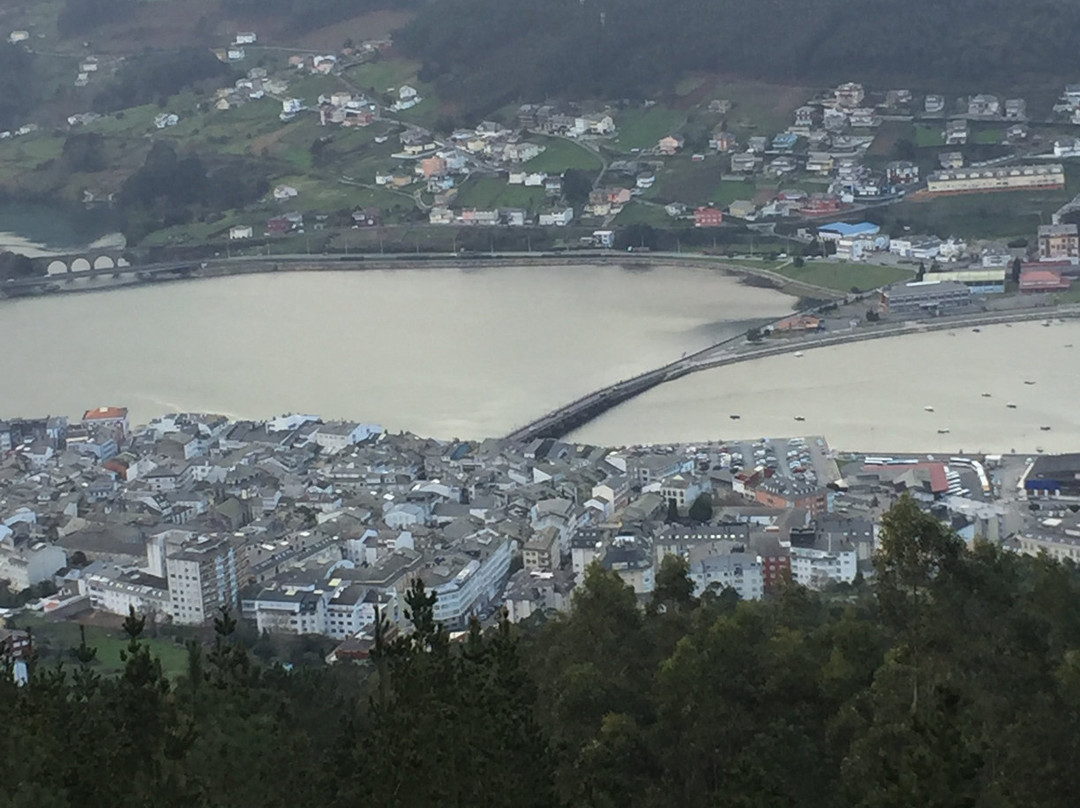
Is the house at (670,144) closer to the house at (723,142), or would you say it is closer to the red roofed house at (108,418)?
the house at (723,142)

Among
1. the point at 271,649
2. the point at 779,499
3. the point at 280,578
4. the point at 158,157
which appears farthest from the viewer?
the point at 158,157

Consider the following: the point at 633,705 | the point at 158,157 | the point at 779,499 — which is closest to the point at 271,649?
the point at 779,499

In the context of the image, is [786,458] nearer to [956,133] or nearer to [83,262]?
[956,133]

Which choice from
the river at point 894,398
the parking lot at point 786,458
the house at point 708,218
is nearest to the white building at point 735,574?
the parking lot at point 786,458

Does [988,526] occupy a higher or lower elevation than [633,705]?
lower

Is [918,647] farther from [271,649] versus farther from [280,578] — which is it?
[280,578]

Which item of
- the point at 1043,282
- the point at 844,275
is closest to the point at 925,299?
the point at 1043,282

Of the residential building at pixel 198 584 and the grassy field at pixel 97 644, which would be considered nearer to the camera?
the grassy field at pixel 97 644
